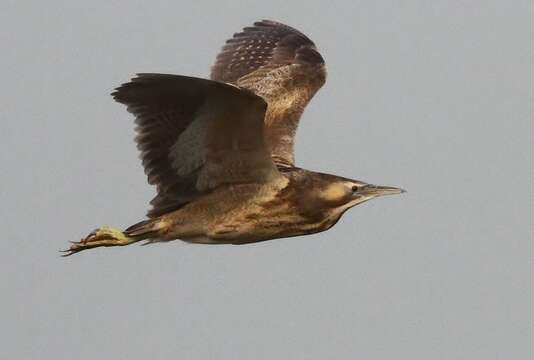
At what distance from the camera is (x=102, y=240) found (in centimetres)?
950

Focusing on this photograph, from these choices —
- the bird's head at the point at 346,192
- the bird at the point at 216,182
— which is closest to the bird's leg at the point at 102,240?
the bird at the point at 216,182

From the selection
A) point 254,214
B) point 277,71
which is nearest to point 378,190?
point 254,214

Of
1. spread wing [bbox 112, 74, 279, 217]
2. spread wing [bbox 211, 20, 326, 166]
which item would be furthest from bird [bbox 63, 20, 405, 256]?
spread wing [bbox 211, 20, 326, 166]

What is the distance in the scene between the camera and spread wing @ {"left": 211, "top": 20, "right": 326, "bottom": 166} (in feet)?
34.9

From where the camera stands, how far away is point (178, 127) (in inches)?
353

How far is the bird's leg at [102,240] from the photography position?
9445mm

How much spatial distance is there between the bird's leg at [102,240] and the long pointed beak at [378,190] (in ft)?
5.08

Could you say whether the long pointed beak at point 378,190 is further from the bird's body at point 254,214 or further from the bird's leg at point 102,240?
the bird's leg at point 102,240

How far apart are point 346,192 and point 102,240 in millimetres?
1681

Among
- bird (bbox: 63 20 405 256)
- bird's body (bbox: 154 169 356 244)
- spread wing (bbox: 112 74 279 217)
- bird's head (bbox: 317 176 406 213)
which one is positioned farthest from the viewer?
bird's head (bbox: 317 176 406 213)

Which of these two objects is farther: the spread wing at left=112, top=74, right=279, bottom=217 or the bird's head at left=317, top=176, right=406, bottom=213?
the bird's head at left=317, top=176, right=406, bottom=213

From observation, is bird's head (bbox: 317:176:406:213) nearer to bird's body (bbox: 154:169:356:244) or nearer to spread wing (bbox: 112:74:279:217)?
bird's body (bbox: 154:169:356:244)

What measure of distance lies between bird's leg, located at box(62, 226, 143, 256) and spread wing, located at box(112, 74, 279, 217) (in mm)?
247

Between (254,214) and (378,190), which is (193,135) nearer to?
(254,214)
